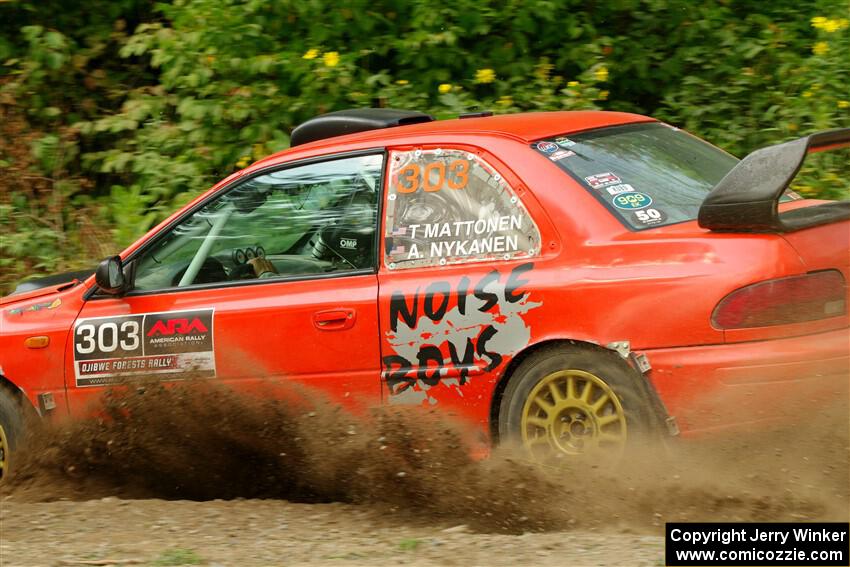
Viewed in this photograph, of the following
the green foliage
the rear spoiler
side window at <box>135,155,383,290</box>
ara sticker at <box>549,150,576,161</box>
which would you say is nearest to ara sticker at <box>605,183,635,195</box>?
ara sticker at <box>549,150,576,161</box>

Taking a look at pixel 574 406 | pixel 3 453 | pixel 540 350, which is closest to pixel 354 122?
pixel 540 350

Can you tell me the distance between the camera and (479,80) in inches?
343

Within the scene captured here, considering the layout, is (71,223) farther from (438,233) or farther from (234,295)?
(438,233)

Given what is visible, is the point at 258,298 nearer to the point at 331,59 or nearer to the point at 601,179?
the point at 601,179

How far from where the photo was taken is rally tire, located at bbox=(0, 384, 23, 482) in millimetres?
5637

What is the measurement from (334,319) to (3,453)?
1.98 m

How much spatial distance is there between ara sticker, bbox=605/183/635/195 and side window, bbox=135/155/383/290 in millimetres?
1043

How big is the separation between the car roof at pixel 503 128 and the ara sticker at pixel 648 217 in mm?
589

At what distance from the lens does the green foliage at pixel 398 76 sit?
29.0 feet

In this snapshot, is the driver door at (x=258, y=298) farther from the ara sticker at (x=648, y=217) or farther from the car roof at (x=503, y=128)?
the ara sticker at (x=648, y=217)

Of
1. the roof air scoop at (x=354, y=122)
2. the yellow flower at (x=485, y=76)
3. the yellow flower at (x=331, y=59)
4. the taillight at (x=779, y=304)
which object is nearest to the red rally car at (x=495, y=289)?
the taillight at (x=779, y=304)

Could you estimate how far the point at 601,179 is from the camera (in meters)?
4.73

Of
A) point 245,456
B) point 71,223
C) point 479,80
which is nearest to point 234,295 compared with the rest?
point 245,456

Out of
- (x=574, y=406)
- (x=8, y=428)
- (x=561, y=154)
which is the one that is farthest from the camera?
(x=8, y=428)
